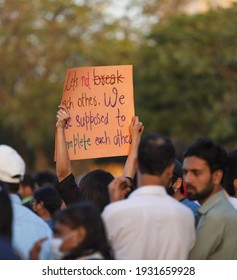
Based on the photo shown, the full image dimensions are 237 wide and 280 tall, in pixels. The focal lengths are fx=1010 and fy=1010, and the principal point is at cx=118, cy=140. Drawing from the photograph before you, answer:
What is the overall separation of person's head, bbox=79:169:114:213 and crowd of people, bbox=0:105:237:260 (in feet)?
1.58

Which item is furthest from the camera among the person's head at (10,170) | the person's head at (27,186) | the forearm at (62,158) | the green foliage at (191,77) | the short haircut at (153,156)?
the green foliage at (191,77)

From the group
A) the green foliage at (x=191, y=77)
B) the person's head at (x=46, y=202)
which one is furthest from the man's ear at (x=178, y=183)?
the green foliage at (x=191, y=77)

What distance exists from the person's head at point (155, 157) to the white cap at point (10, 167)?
2.25ft

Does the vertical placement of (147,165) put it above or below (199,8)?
below

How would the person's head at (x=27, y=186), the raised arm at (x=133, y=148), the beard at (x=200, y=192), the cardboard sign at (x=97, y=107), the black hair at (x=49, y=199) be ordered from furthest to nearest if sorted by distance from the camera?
the person's head at (x=27, y=186)
the black hair at (x=49, y=199)
the cardboard sign at (x=97, y=107)
the raised arm at (x=133, y=148)
the beard at (x=200, y=192)

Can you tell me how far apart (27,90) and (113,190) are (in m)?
36.0

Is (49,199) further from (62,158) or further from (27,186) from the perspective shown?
(27,186)

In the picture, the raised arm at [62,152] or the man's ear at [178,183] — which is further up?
the raised arm at [62,152]

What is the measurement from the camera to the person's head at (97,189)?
6102mm

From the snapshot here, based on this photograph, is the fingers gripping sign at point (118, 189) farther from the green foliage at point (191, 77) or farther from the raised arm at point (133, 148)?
the green foliage at point (191, 77)

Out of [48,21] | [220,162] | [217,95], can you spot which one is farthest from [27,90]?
[220,162]

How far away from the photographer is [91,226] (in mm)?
4797

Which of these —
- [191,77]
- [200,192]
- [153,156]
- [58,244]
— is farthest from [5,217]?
[191,77]
